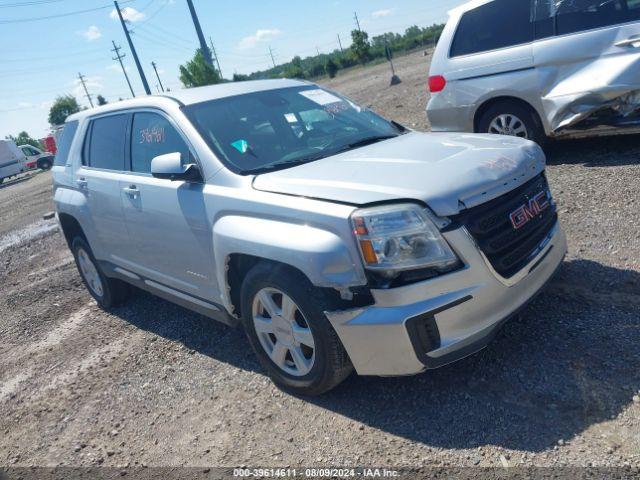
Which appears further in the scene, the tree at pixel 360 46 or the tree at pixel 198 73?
the tree at pixel 360 46

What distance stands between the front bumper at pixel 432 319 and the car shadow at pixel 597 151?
388 centimetres

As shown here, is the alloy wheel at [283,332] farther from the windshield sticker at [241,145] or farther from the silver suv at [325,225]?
the windshield sticker at [241,145]

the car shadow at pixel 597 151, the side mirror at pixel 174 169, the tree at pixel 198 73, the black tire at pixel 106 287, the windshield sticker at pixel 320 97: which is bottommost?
the car shadow at pixel 597 151

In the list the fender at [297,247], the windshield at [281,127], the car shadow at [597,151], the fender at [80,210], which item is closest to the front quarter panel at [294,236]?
the fender at [297,247]

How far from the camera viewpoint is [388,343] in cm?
276

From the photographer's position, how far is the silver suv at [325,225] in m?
2.73

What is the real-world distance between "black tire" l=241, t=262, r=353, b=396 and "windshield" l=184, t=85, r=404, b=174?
73 centimetres

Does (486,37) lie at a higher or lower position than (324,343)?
higher

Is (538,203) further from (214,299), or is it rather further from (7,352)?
(7,352)

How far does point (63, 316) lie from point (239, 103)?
10.8 ft

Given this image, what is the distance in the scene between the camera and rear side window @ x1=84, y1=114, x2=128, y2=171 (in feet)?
15.0

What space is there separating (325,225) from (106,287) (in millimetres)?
3439

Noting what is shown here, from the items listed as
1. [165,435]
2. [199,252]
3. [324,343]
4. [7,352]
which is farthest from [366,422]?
[7,352]

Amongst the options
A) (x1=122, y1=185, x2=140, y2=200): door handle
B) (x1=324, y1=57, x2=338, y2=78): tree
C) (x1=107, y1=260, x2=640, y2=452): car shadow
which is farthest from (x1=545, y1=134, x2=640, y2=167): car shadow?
(x1=324, y1=57, x2=338, y2=78): tree
